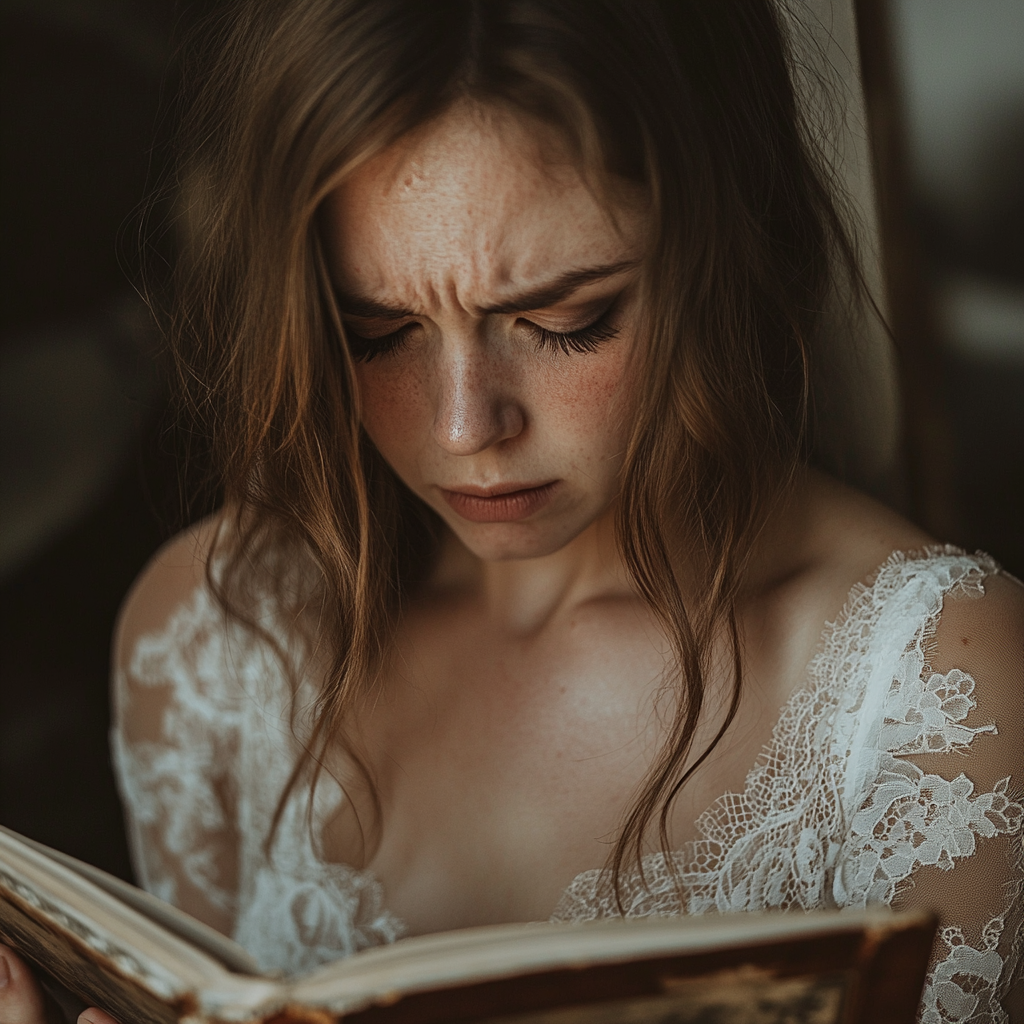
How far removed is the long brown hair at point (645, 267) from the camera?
756mm

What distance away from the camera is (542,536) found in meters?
0.95

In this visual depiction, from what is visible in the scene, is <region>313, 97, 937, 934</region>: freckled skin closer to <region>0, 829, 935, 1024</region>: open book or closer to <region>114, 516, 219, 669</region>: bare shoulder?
<region>114, 516, 219, 669</region>: bare shoulder

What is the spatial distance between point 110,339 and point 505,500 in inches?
33.7

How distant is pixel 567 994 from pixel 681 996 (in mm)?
59

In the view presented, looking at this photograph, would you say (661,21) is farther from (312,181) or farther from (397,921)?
(397,921)

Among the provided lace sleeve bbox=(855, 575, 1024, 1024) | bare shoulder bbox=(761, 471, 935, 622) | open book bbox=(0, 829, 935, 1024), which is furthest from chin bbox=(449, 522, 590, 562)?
open book bbox=(0, 829, 935, 1024)

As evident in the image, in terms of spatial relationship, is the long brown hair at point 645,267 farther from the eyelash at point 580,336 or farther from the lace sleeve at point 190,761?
the lace sleeve at point 190,761

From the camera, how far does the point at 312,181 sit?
0.78 m

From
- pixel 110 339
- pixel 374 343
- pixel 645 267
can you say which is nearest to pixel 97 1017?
pixel 374 343

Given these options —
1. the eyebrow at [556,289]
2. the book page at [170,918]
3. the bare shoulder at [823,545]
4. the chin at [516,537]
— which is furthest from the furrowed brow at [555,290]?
the book page at [170,918]

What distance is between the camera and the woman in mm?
765

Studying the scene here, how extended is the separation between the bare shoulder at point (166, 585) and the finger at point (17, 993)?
52cm

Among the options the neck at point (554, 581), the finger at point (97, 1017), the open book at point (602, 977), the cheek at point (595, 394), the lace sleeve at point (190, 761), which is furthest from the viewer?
the lace sleeve at point (190, 761)

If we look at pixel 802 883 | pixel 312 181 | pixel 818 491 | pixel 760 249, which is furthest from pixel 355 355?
pixel 802 883
